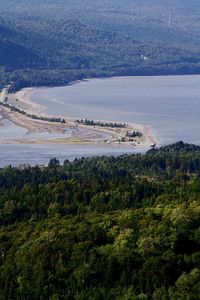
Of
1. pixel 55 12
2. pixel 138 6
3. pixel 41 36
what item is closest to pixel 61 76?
pixel 41 36

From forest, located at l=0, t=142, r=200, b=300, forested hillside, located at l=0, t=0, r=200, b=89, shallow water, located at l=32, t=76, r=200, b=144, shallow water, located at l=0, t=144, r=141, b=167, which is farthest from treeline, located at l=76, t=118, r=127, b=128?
forest, located at l=0, t=142, r=200, b=300

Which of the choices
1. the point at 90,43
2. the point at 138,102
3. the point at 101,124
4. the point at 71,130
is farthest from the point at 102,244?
the point at 90,43

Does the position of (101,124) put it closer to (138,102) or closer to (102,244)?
(138,102)

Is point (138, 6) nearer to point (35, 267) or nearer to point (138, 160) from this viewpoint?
point (138, 160)

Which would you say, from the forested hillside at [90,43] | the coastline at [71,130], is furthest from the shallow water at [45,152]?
the forested hillside at [90,43]

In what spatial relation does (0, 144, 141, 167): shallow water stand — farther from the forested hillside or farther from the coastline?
the forested hillside

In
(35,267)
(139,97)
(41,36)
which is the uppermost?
(41,36)
